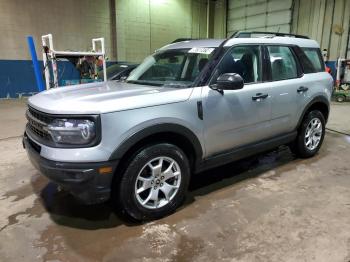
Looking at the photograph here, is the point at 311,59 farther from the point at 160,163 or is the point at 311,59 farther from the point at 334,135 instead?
the point at 160,163

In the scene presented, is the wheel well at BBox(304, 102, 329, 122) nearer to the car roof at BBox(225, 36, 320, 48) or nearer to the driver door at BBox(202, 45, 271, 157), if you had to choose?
the car roof at BBox(225, 36, 320, 48)

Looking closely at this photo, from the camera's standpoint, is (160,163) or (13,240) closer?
(13,240)

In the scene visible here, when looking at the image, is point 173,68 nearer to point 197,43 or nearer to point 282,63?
point 197,43

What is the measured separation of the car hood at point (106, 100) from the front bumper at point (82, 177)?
0.39 metres

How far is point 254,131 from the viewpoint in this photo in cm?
326

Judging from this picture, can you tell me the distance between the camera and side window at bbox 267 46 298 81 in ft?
11.3

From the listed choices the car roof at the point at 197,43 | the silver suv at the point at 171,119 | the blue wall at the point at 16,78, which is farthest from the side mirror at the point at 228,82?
the blue wall at the point at 16,78

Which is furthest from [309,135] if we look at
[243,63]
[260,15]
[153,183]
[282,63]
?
[260,15]

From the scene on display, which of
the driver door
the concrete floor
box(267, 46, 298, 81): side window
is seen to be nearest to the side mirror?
the driver door

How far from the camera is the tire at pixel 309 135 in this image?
156 inches

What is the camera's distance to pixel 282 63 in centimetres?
360

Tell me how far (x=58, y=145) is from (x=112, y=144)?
0.40 m

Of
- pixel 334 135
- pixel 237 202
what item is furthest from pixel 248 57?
pixel 334 135

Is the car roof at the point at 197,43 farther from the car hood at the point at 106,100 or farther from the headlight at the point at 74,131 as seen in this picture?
the headlight at the point at 74,131
